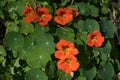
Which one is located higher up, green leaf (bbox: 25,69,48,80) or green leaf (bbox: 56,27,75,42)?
green leaf (bbox: 56,27,75,42)

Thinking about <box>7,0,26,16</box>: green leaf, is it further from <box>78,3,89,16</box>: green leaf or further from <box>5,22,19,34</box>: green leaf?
<box>78,3,89,16</box>: green leaf

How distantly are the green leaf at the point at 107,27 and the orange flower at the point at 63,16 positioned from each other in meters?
0.38

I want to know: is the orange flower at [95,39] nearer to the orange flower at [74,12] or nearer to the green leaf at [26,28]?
the orange flower at [74,12]

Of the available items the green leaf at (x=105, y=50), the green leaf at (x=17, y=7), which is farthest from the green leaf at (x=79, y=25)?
the green leaf at (x=17, y=7)

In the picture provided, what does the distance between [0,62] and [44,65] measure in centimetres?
36

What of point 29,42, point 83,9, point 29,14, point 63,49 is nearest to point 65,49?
point 63,49

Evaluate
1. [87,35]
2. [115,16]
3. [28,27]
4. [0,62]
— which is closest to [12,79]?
[0,62]

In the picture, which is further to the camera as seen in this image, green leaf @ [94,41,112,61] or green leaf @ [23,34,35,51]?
green leaf @ [94,41,112,61]

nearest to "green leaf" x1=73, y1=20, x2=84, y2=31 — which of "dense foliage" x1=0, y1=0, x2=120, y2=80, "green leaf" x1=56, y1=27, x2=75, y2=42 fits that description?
"dense foliage" x1=0, y1=0, x2=120, y2=80

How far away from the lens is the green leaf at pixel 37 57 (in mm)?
3025

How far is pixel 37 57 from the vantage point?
3.04 m

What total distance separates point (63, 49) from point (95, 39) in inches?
12.5

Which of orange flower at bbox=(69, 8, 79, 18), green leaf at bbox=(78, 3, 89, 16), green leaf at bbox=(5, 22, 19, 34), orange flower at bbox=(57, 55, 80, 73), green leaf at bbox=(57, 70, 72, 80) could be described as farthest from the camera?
green leaf at bbox=(78, 3, 89, 16)

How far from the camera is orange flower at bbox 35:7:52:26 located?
310cm
